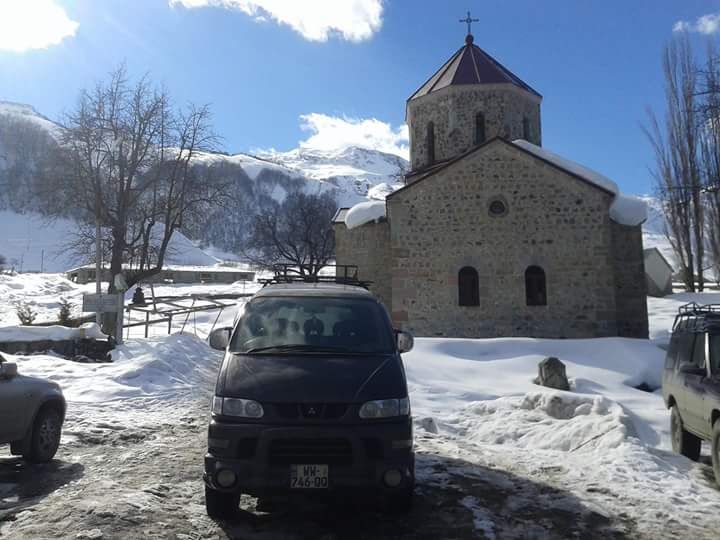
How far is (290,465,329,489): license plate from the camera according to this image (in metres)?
4.03

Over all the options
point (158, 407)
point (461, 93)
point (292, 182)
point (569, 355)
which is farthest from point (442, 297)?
point (292, 182)

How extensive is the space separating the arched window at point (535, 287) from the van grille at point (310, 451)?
14.6 metres

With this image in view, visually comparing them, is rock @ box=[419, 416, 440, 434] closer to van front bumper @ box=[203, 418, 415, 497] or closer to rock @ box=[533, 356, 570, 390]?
rock @ box=[533, 356, 570, 390]

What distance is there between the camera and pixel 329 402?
166 inches

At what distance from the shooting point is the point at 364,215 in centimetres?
2023

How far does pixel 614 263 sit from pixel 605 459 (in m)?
13.4

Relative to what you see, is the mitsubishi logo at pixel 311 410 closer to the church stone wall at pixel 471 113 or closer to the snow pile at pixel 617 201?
the snow pile at pixel 617 201

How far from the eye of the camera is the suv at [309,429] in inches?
161

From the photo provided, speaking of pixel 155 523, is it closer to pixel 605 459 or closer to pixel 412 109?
pixel 605 459

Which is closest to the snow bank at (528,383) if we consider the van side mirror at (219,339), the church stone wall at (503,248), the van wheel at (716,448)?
the van wheel at (716,448)

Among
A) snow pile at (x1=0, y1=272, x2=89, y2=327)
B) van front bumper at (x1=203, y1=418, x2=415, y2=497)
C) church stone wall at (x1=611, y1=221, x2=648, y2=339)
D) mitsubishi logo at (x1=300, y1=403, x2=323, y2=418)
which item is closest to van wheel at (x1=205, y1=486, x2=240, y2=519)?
van front bumper at (x1=203, y1=418, x2=415, y2=497)

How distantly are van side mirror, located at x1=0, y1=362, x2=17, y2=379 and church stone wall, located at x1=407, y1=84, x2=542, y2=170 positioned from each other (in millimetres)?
18686

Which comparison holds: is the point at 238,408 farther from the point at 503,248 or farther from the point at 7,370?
the point at 503,248

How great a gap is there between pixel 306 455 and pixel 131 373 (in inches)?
322
